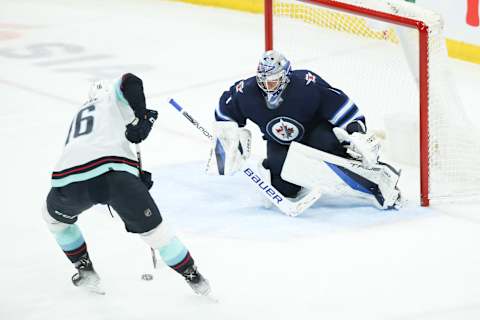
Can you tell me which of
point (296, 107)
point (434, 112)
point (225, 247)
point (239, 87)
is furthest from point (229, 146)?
point (434, 112)

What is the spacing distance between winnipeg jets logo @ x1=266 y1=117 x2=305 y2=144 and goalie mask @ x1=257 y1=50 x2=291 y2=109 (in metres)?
0.14

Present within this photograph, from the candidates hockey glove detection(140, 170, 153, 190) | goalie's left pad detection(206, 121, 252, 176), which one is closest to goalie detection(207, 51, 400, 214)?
goalie's left pad detection(206, 121, 252, 176)

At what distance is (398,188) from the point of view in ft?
16.6

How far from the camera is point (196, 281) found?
407cm

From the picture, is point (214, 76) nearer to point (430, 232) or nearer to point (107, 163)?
point (430, 232)

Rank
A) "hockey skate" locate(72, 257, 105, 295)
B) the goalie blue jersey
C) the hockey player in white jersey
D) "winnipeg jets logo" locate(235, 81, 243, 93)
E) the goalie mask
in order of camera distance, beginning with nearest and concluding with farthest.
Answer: the hockey player in white jersey
"hockey skate" locate(72, 257, 105, 295)
the goalie mask
the goalie blue jersey
"winnipeg jets logo" locate(235, 81, 243, 93)

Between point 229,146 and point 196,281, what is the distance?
3.78 ft

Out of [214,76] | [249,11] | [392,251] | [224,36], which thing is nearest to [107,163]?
[392,251]

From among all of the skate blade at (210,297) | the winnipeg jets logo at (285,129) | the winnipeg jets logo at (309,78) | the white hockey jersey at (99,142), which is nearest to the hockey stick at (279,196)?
the winnipeg jets logo at (285,129)

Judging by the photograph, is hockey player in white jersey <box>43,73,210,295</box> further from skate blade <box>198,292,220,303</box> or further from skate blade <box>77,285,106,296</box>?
skate blade <box>77,285,106,296</box>

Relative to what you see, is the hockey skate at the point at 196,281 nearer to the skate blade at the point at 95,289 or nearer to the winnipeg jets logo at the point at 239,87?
the skate blade at the point at 95,289

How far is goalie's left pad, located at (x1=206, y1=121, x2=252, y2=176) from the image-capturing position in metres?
5.07

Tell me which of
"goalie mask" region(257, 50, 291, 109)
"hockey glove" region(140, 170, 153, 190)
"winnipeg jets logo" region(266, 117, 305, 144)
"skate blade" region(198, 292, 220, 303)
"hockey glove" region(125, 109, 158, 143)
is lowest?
"skate blade" region(198, 292, 220, 303)

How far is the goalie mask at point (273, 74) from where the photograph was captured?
4.80 meters
